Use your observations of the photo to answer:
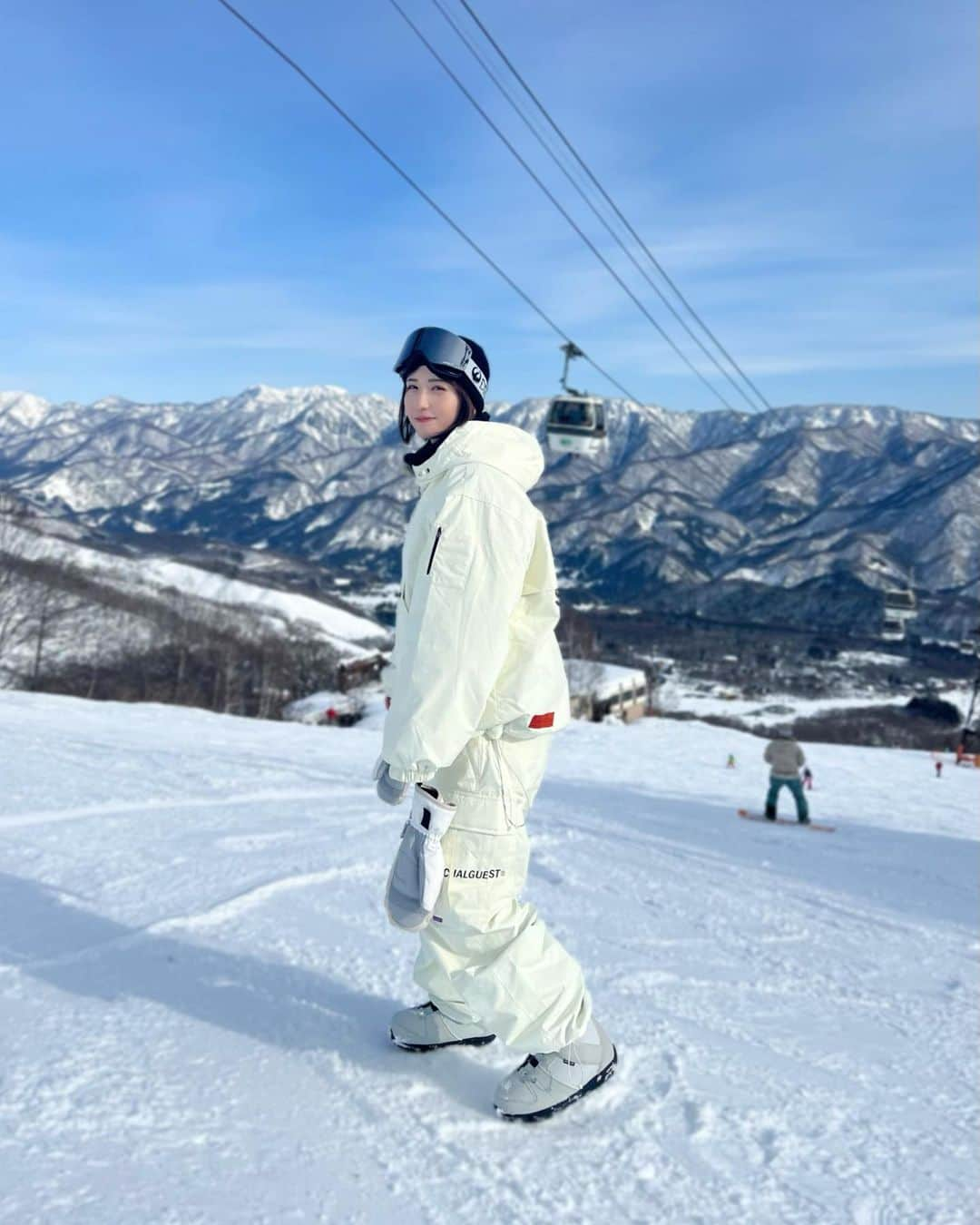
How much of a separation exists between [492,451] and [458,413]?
0.30m

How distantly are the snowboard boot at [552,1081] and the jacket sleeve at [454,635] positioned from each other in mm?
873

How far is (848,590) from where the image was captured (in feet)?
594

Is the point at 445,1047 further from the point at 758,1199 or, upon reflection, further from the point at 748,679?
the point at 748,679

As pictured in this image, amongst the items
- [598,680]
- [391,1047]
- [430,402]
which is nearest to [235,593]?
[598,680]

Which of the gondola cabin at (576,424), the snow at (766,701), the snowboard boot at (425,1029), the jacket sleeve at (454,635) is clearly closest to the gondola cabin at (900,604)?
the gondola cabin at (576,424)

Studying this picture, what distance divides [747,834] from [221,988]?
6.68 meters

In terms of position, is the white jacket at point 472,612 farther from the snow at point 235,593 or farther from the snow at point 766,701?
the snow at point 766,701

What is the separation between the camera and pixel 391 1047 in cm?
260

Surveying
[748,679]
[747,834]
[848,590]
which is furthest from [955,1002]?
[848,590]

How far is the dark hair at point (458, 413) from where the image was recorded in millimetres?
2488

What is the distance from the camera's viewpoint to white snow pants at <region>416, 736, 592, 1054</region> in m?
2.29

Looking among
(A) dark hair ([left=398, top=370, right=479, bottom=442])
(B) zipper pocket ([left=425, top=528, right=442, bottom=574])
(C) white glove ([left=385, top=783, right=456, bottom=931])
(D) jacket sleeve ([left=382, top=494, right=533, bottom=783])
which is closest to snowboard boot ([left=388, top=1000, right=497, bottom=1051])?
(C) white glove ([left=385, top=783, right=456, bottom=931])

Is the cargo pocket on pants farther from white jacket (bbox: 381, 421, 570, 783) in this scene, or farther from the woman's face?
the woman's face

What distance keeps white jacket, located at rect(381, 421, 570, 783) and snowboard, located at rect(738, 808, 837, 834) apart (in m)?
8.69
